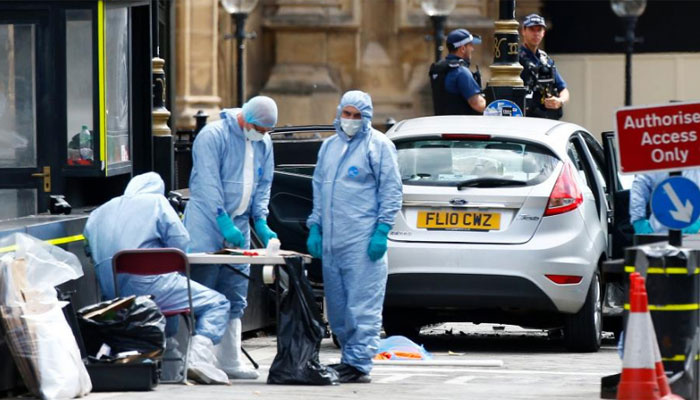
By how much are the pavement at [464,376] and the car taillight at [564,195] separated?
3.16 ft

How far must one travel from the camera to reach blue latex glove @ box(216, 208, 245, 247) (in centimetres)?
1191

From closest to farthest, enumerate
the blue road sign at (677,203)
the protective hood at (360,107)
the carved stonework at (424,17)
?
the blue road sign at (677,203), the protective hood at (360,107), the carved stonework at (424,17)

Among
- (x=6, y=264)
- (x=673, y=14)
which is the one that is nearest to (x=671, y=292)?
(x=6, y=264)

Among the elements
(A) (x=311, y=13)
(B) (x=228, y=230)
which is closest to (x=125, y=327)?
(B) (x=228, y=230)

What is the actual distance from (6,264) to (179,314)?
1.31m

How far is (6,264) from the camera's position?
1065 cm

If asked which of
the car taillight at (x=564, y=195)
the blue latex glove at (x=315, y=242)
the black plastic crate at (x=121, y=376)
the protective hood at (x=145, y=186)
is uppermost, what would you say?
the protective hood at (x=145, y=186)

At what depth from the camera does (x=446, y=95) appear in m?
17.2

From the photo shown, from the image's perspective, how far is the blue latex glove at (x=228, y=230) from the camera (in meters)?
11.9

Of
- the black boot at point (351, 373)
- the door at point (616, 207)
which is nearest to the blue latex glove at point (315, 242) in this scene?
the black boot at point (351, 373)

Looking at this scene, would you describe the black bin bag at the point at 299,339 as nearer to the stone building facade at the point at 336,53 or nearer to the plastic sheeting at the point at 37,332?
the plastic sheeting at the point at 37,332

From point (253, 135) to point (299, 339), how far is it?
1378 millimetres

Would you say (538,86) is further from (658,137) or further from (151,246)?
(658,137)

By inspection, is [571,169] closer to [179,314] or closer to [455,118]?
[455,118]
